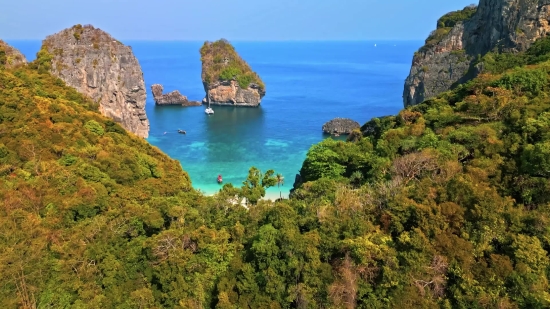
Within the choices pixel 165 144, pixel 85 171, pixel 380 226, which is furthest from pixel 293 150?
pixel 380 226

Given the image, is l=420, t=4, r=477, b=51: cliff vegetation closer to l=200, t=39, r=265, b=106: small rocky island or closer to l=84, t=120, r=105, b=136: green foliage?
l=200, t=39, r=265, b=106: small rocky island

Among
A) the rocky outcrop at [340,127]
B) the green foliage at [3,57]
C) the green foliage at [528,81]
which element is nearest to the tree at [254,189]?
the green foliage at [528,81]

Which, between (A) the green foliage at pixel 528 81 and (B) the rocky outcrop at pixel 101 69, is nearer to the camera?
(A) the green foliage at pixel 528 81

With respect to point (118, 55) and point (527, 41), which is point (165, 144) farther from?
point (527, 41)

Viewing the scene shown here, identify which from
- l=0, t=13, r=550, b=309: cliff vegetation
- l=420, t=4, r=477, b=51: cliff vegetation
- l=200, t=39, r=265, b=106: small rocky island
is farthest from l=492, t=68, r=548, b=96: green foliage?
l=200, t=39, r=265, b=106: small rocky island

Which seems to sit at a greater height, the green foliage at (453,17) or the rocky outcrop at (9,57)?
the green foliage at (453,17)

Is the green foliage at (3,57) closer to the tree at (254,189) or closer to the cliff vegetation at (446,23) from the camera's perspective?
the tree at (254,189)
